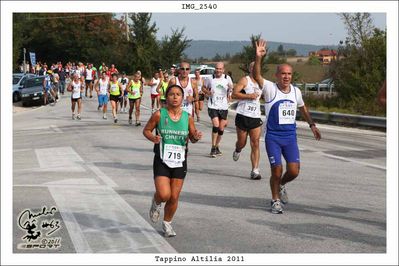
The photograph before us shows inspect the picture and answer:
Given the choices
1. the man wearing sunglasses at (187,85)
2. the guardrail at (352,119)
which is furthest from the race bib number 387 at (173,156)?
the guardrail at (352,119)

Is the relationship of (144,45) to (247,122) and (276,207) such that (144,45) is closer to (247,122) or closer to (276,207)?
(247,122)

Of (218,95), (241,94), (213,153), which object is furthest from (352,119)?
(241,94)

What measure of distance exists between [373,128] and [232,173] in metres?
11.3

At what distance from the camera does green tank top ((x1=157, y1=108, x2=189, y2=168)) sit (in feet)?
22.6

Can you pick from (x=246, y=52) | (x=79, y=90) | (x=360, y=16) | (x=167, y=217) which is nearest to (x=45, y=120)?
(x=79, y=90)

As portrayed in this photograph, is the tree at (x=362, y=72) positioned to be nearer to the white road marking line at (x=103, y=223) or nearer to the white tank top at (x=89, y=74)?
the white tank top at (x=89, y=74)

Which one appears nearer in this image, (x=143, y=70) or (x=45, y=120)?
(x=45, y=120)

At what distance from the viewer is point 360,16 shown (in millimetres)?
28953

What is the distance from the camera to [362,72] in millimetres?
25703

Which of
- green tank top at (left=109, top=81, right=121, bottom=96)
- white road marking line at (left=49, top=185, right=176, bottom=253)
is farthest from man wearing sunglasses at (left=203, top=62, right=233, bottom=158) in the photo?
green tank top at (left=109, top=81, right=121, bottom=96)

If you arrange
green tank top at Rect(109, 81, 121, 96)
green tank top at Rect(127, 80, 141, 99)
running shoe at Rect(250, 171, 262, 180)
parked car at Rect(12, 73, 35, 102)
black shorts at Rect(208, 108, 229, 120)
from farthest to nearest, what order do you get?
parked car at Rect(12, 73, 35, 102)
green tank top at Rect(109, 81, 121, 96)
green tank top at Rect(127, 80, 141, 99)
black shorts at Rect(208, 108, 229, 120)
running shoe at Rect(250, 171, 262, 180)

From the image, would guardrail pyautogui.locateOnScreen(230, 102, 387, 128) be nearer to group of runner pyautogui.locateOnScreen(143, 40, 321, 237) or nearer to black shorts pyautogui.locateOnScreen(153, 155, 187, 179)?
group of runner pyautogui.locateOnScreen(143, 40, 321, 237)

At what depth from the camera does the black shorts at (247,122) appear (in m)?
11.2

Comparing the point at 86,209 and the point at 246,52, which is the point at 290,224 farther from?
the point at 246,52
